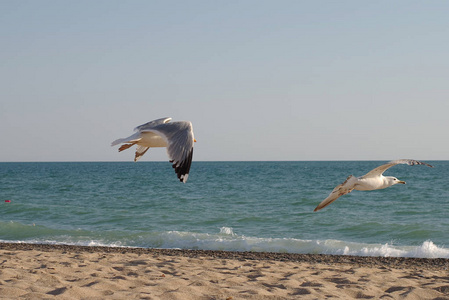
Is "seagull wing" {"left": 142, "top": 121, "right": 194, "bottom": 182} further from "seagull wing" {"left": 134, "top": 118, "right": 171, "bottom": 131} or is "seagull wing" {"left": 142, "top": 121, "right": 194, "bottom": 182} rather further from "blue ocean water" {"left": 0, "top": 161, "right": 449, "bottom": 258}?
"blue ocean water" {"left": 0, "top": 161, "right": 449, "bottom": 258}

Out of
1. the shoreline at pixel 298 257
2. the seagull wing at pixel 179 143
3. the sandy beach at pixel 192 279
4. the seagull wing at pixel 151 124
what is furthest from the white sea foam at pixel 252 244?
the seagull wing at pixel 179 143

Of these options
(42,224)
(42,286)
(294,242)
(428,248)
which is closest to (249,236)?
(294,242)

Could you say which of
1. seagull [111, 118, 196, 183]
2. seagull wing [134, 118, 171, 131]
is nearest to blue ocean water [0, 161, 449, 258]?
seagull wing [134, 118, 171, 131]

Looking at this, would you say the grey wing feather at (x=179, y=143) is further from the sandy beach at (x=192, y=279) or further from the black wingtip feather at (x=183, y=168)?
the sandy beach at (x=192, y=279)

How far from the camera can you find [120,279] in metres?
6.63

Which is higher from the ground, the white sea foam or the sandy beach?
the sandy beach

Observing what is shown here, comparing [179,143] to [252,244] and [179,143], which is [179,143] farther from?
[252,244]

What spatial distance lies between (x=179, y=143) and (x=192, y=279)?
2.21 metres

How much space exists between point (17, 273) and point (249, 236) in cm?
796

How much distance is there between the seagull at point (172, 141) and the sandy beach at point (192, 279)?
5.30ft

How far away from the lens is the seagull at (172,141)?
5.17 metres

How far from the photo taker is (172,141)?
554 centimetres

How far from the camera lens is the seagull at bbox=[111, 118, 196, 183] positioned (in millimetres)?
5172

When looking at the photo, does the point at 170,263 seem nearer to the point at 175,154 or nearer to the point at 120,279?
the point at 120,279
